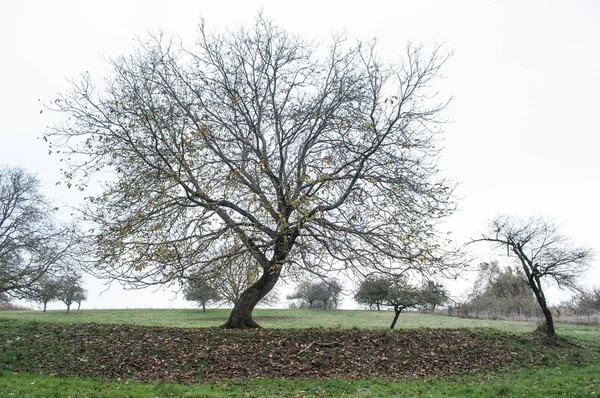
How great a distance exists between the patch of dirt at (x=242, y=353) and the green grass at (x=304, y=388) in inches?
33.0

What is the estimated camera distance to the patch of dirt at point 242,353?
41.1 ft

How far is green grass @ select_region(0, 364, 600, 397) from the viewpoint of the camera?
32.9 feet

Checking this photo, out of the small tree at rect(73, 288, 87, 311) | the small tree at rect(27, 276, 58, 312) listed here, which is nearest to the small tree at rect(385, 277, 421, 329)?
the small tree at rect(27, 276, 58, 312)

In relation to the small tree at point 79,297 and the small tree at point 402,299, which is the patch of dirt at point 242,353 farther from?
the small tree at point 79,297

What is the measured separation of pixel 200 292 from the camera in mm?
37344

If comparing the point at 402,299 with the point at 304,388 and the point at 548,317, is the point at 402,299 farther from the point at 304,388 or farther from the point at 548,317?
the point at 304,388

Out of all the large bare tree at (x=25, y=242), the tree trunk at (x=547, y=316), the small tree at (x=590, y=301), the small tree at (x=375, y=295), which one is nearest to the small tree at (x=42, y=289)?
the large bare tree at (x=25, y=242)

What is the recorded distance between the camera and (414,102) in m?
14.4

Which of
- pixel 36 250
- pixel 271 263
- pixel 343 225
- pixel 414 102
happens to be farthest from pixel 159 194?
pixel 36 250

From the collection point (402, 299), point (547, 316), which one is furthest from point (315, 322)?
point (547, 316)

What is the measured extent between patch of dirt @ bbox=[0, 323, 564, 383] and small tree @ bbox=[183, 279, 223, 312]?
1.96 m

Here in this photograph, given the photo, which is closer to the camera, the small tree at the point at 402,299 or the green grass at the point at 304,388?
the green grass at the point at 304,388

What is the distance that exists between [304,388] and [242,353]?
336cm

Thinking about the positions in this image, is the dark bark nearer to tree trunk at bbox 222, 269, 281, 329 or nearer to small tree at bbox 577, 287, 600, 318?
tree trunk at bbox 222, 269, 281, 329
